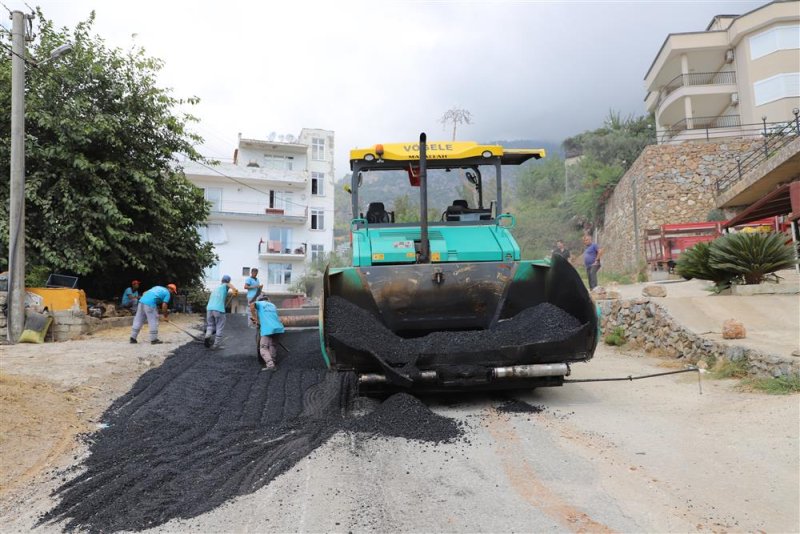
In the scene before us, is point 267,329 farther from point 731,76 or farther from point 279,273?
point 279,273

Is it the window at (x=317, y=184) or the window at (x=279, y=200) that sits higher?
the window at (x=317, y=184)

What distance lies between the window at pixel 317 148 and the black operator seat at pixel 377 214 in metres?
35.1

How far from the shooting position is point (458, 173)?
664 centimetres

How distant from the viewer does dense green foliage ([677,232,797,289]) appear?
26.2ft

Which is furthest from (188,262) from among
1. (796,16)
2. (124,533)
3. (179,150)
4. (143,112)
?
(796,16)

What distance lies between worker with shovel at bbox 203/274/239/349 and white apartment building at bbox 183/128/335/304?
89.1 feet

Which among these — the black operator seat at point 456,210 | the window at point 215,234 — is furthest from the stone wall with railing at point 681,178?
the window at point 215,234

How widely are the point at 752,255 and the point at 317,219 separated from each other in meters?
33.4

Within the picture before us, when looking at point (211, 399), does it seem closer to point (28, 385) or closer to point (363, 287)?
point (28, 385)

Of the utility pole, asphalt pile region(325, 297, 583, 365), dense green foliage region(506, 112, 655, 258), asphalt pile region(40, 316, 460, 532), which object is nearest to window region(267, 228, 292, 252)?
dense green foliage region(506, 112, 655, 258)

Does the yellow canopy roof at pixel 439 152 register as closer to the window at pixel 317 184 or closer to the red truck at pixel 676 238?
the red truck at pixel 676 238

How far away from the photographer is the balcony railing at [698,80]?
2852 centimetres

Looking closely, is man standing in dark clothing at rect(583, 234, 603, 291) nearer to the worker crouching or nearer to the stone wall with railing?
the worker crouching

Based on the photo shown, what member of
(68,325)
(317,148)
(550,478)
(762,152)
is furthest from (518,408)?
(317,148)
